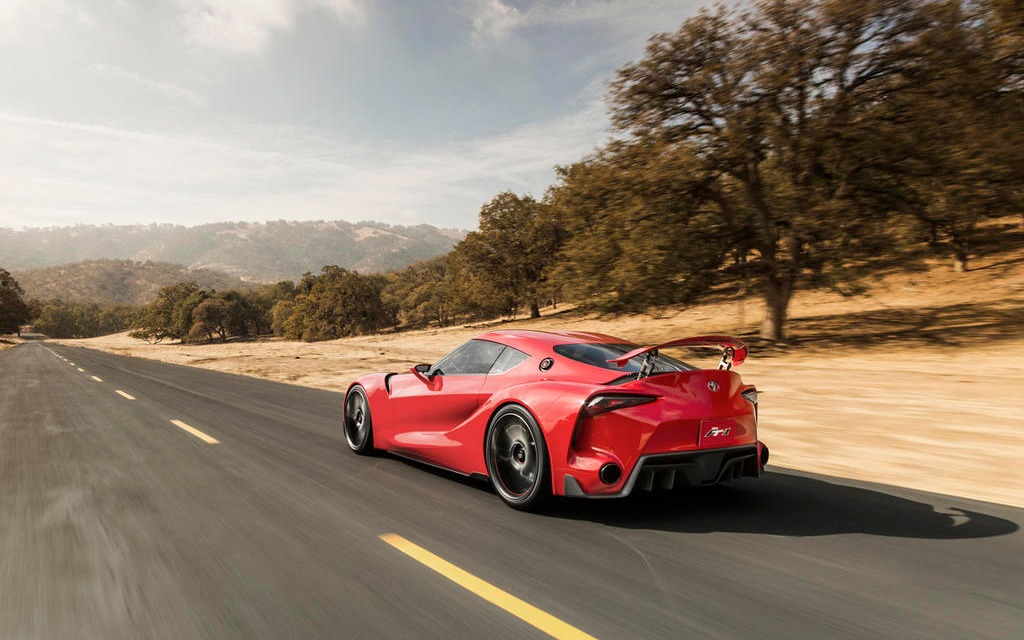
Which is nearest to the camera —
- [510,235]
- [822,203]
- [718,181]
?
[822,203]

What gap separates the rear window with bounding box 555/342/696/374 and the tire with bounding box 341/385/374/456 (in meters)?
2.53

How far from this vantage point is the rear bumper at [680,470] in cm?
388

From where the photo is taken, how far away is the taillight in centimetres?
395

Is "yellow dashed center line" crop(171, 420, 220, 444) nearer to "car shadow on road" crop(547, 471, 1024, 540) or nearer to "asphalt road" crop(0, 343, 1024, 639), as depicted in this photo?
"asphalt road" crop(0, 343, 1024, 639)

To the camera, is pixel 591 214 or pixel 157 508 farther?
pixel 591 214

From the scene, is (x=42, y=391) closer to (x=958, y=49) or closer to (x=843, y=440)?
(x=843, y=440)

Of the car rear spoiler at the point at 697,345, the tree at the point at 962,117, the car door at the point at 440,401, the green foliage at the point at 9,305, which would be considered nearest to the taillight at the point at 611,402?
the car rear spoiler at the point at 697,345

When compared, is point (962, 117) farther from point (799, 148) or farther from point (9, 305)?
point (9, 305)

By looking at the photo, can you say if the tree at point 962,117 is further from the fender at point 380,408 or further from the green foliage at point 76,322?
the green foliage at point 76,322

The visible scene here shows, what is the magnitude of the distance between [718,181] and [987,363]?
29.8 ft

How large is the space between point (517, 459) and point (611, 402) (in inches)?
37.7

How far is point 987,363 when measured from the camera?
1416cm

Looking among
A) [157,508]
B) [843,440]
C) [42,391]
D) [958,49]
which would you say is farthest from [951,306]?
[42,391]

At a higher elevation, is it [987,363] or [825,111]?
[825,111]
